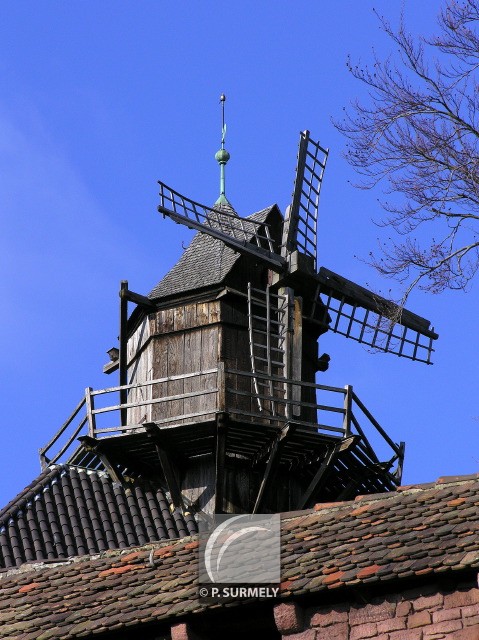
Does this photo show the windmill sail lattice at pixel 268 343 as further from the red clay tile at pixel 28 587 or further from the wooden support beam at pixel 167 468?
the red clay tile at pixel 28 587

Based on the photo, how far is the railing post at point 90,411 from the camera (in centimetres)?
2205

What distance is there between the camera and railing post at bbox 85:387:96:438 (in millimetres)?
22047

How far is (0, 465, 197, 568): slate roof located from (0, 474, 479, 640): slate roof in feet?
18.3

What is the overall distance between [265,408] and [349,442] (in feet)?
4.16

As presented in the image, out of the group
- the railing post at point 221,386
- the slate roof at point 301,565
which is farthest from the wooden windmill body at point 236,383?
the slate roof at point 301,565

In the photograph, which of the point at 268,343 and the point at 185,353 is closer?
the point at 268,343

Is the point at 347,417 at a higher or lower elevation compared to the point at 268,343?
lower

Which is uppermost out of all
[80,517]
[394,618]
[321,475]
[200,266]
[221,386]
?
[200,266]

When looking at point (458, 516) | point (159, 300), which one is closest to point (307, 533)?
point (458, 516)

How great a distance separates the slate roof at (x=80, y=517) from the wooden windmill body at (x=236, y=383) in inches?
12.7

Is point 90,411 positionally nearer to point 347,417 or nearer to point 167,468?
point 167,468

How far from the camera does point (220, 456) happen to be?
69.7ft

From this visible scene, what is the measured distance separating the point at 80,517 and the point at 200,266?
4403 millimetres

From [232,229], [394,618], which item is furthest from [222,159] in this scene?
[394,618]
